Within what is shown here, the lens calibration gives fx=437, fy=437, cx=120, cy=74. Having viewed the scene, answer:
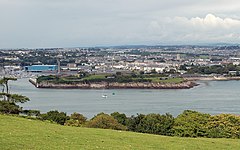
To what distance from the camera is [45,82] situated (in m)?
43.9

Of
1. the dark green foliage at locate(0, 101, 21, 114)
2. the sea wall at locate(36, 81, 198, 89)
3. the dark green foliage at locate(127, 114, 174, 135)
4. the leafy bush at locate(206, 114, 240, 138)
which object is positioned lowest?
the sea wall at locate(36, 81, 198, 89)

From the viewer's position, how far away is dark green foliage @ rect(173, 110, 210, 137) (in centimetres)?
1042

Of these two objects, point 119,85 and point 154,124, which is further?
point 119,85

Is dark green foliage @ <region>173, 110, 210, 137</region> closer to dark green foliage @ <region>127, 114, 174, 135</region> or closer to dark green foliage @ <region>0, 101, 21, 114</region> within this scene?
dark green foliage @ <region>127, 114, 174, 135</region>

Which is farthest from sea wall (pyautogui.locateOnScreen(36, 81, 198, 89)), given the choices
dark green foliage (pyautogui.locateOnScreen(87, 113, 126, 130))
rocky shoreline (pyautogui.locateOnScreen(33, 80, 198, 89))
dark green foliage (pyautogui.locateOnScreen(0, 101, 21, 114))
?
dark green foliage (pyautogui.locateOnScreen(0, 101, 21, 114))

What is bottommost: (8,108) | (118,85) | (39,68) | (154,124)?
(118,85)

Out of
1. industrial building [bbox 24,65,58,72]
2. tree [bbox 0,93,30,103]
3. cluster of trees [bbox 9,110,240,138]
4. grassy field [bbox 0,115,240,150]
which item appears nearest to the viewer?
grassy field [bbox 0,115,240,150]

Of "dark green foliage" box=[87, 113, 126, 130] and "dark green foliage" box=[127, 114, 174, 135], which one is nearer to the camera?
"dark green foliage" box=[87, 113, 126, 130]

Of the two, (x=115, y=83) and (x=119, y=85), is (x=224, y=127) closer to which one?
(x=119, y=85)

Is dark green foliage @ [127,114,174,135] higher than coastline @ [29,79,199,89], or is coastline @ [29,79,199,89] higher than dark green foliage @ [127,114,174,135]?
dark green foliage @ [127,114,174,135]

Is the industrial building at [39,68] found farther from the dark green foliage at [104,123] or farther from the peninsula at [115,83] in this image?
the dark green foliage at [104,123]

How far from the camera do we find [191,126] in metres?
10.5

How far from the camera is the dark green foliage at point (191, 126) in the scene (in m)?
10.4

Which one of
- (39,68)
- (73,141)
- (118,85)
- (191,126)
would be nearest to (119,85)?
(118,85)
